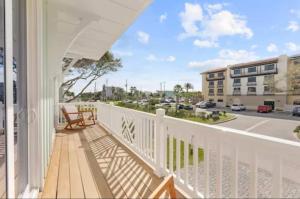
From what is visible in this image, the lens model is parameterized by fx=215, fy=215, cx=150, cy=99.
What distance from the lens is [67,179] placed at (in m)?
2.64

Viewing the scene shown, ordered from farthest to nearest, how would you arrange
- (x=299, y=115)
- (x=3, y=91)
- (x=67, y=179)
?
(x=299, y=115), (x=67, y=179), (x=3, y=91)

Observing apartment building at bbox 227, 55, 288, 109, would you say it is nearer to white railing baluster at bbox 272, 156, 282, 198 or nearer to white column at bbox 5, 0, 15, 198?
white railing baluster at bbox 272, 156, 282, 198

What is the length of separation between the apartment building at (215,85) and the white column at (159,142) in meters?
44.1

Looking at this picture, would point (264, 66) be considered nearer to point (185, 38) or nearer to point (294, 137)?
point (185, 38)

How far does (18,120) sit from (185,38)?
50.0 m

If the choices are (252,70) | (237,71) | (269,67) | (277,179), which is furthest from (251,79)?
(277,179)

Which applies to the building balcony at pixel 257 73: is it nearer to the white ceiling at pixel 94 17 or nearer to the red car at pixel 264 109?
the red car at pixel 264 109

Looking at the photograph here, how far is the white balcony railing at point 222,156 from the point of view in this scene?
1.21 meters

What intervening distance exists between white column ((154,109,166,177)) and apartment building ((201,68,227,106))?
4411cm

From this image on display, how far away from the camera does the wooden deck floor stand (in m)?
→ 2.31

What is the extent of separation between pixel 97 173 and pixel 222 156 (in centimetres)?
180

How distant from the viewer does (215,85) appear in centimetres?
4606

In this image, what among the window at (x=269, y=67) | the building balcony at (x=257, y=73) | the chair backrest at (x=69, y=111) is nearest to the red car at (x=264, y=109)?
the building balcony at (x=257, y=73)

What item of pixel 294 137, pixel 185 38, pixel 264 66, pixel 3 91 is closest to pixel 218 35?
pixel 185 38
